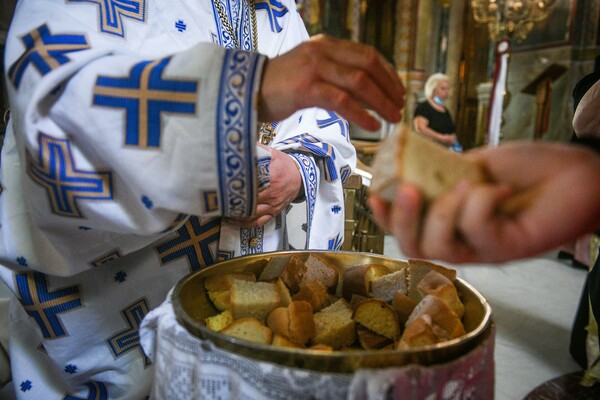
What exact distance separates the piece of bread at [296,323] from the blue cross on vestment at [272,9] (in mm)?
782

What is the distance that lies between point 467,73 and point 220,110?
9.75 meters

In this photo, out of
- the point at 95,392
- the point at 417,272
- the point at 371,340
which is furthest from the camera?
the point at 95,392

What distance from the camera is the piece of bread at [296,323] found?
66 cm

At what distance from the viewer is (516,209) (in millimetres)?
413

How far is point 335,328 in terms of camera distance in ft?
2.28

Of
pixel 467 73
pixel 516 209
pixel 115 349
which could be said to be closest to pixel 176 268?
pixel 115 349

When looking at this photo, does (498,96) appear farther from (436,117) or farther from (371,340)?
(371,340)

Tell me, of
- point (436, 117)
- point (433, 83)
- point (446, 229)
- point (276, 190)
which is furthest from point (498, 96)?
point (446, 229)

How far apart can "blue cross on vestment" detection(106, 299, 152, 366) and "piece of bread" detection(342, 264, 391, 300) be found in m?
0.43

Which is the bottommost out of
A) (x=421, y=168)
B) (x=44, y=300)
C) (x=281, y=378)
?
(x=44, y=300)

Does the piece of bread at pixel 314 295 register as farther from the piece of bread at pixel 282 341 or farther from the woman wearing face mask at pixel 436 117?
the woman wearing face mask at pixel 436 117

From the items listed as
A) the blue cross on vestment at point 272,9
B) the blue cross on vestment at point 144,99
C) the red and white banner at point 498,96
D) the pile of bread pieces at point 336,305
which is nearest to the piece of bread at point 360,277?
the pile of bread pieces at point 336,305

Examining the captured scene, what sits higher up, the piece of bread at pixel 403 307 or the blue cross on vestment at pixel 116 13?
the blue cross on vestment at pixel 116 13

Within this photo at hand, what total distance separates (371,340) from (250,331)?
0.20 metres
